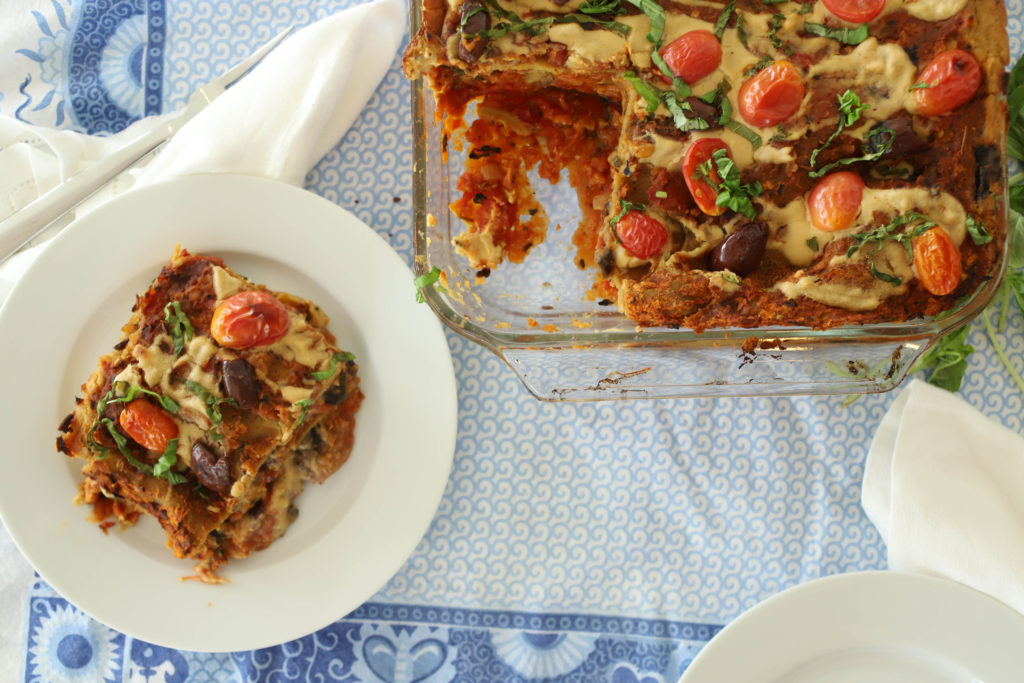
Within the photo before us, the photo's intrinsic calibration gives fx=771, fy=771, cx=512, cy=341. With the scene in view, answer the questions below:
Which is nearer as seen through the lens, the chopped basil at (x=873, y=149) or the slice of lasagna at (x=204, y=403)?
the chopped basil at (x=873, y=149)

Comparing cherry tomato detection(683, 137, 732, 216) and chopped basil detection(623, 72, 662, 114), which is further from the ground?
chopped basil detection(623, 72, 662, 114)

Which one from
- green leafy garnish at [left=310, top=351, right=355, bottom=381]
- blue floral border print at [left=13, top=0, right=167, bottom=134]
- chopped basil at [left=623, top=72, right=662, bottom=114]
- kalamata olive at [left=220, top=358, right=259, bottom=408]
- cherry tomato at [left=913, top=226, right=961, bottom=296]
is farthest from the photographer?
blue floral border print at [left=13, top=0, right=167, bottom=134]

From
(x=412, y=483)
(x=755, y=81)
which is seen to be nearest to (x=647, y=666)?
(x=412, y=483)

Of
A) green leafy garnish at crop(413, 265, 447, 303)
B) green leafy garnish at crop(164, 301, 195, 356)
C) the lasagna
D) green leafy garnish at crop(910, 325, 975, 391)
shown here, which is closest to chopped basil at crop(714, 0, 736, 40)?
the lasagna

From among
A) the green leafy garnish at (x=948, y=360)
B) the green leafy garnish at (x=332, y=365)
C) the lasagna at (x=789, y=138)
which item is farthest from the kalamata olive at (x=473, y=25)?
the green leafy garnish at (x=948, y=360)

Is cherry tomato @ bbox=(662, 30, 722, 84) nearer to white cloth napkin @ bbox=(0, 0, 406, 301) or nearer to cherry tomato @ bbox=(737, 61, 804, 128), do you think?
cherry tomato @ bbox=(737, 61, 804, 128)

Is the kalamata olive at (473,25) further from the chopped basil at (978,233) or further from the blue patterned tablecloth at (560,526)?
the chopped basil at (978,233)
